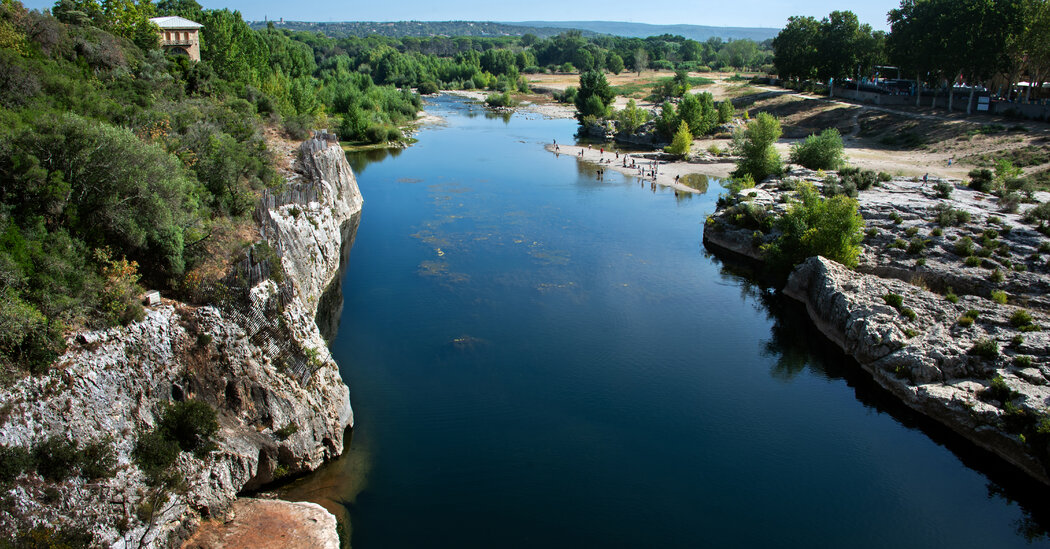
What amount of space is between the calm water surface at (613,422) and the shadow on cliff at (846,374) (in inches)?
5.6

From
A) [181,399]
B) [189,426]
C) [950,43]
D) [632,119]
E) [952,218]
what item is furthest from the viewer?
[632,119]

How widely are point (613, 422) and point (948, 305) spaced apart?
78.3 feet

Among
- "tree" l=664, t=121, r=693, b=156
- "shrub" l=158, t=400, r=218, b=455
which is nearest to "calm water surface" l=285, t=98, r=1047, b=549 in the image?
"shrub" l=158, t=400, r=218, b=455

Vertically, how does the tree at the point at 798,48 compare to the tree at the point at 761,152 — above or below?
above

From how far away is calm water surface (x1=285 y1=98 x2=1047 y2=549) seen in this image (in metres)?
26.3

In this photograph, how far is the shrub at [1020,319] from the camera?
37062mm

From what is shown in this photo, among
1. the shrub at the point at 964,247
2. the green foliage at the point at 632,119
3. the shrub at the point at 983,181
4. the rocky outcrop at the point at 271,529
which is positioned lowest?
the rocky outcrop at the point at 271,529

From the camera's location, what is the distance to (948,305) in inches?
1596

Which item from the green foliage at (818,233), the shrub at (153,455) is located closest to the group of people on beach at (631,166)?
the green foliage at (818,233)

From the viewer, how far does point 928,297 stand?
41594mm

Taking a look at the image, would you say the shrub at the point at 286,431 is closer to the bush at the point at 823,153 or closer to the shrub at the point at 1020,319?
the shrub at the point at 1020,319

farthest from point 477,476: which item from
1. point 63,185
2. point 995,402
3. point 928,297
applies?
point 928,297

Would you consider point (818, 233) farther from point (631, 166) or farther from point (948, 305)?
point (631, 166)

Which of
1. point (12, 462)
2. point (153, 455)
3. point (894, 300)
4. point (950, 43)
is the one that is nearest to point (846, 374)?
point (894, 300)
